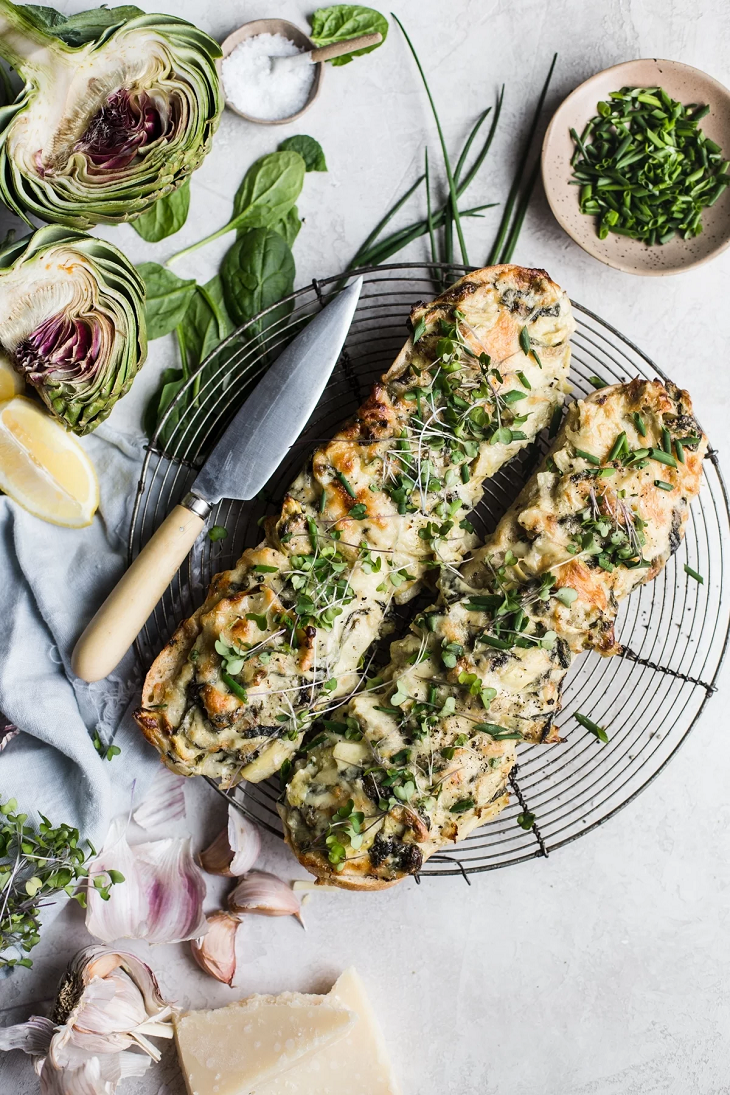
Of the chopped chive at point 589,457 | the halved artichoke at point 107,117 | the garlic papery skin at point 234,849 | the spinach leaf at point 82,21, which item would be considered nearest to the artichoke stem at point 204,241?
the halved artichoke at point 107,117

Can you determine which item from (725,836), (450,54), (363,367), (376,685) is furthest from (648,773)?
(450,54)

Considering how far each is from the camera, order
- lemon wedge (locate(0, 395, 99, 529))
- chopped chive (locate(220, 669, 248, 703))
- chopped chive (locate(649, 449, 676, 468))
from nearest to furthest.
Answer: chopped chive (locate(220, 669, 248, 703))
chopped chive (locate(649, 449, 676, 468))
lemon wedge (locate(0, 395, 99, 529))

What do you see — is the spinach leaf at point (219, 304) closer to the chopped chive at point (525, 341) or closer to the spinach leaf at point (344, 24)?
the spinach leaf at point (344, 24)

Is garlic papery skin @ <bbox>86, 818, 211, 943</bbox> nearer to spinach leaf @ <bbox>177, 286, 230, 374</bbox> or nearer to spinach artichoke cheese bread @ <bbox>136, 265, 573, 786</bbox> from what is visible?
spinach artichoke cheese bread @ <bbox>136, 265, 573, 786</bbox>

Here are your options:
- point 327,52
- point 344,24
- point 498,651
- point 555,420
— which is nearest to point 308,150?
point 327,52

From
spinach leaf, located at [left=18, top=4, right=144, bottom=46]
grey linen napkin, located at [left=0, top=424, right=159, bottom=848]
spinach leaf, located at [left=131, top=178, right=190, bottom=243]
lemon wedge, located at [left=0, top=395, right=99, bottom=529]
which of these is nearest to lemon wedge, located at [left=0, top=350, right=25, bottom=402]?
lemon wedge, located at [left=0, top=395, right=99, bottom=529]

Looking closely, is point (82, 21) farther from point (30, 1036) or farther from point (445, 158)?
point (30, 1036)
